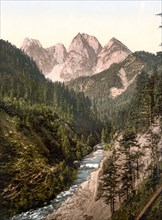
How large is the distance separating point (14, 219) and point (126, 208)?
25.2 metres

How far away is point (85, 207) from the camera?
257 ft

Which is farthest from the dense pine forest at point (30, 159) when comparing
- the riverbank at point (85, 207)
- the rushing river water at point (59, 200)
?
the riverbank at point (85, 207)

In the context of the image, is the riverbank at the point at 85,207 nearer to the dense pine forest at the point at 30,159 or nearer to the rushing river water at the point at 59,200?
the rushing river water at the point at 59,200

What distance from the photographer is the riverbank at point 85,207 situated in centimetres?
7294

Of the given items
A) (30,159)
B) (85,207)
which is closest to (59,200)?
(85,207)

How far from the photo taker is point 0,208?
82938mm

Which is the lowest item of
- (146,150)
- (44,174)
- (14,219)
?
(14,219)

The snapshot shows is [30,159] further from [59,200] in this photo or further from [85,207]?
[85,207]

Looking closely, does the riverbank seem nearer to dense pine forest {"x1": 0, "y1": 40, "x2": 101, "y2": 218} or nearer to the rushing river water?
the rushing river water

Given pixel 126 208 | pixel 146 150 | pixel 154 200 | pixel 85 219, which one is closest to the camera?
pixel 154 200

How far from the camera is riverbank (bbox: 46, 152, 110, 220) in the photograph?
239 ft

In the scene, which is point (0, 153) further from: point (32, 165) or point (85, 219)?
point (85, 219)

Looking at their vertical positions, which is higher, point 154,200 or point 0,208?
point 154,200

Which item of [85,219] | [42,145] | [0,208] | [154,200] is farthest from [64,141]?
[154,200]
